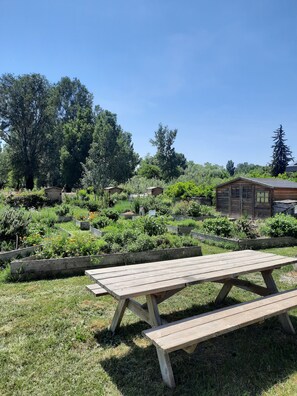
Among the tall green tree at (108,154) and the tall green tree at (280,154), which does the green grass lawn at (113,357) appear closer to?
the tall green tree at (108,154)

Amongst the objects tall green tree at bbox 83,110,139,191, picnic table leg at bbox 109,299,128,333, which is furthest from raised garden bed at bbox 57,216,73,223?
tall green tree at bbox 83,110,139,191

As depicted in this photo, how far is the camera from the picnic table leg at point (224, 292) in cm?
370

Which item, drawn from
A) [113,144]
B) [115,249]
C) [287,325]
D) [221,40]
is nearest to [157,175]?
[113,144]

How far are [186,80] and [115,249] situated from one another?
10.4m

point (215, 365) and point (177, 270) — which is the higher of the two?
point (177, 270)

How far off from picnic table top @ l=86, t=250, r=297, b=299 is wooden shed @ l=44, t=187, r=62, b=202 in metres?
16.3

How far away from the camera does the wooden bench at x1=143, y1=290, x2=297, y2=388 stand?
2000 millimetres

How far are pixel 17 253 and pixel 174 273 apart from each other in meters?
3.93

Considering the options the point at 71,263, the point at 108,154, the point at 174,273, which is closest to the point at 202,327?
the point at 174,273

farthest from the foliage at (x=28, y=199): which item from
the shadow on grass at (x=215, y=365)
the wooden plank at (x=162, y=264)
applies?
the shadow on grass at (x=215, y=365)

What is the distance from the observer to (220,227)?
8.30 m

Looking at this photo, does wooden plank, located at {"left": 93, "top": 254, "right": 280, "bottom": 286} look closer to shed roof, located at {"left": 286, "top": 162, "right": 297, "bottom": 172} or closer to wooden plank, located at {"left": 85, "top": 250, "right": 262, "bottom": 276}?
wooden plank, located at {"left": 85, "top": 250, "right": 262, "bottom": 276}

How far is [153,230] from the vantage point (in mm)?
7172

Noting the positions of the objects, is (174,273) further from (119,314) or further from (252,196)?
(252,196)
